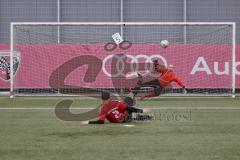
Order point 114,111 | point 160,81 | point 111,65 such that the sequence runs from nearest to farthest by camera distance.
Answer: point 114,111, point 160,81, point 111,65

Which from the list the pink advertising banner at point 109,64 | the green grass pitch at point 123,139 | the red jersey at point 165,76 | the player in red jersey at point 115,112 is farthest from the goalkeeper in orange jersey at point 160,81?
the player in red jersey at point 115,112

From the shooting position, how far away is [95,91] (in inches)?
966

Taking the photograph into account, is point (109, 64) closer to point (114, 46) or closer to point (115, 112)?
point (114, 46)

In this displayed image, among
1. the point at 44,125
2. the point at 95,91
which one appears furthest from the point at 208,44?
the point at 44,125

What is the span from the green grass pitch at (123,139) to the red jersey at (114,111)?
0.37 metres

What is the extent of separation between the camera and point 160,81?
22406mm

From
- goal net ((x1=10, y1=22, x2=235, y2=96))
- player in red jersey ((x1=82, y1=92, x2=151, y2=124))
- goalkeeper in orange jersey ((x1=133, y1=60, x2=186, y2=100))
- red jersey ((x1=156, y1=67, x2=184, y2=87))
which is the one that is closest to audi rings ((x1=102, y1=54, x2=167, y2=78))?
goal net ((x1=10, y1=22, x2=235, y2=96))

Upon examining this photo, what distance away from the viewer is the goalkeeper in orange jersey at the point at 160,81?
72.2ft

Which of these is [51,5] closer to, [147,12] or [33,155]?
[147,12]

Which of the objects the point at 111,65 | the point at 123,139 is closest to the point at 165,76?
the point at 111,65

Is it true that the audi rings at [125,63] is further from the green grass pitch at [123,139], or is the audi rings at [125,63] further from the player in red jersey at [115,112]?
the player in red jersey at [115,112]

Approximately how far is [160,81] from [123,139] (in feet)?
42.6

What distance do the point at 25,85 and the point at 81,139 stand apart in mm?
15492

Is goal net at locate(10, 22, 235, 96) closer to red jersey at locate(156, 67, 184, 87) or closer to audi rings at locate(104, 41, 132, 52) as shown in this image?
audi rings at locate(104, 41, 132, 52)
